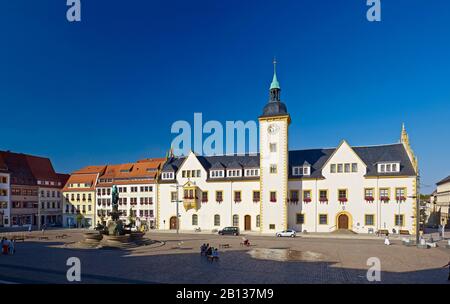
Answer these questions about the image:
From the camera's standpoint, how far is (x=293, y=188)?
5259 centimetres

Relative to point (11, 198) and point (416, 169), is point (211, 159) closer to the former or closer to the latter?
point (416, 169)

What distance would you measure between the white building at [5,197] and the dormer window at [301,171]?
60.8 meters

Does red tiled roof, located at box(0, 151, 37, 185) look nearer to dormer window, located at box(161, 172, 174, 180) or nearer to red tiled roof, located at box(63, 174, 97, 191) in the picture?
red tiled roof, located at box(63, 174, 97, 191)

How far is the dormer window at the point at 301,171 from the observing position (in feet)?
172

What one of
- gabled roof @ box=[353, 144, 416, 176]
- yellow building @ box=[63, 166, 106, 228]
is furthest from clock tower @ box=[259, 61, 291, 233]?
yellow building @ box=[63, 166, 106, 228]

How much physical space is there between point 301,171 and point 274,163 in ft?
17.3

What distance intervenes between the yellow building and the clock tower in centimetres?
4057

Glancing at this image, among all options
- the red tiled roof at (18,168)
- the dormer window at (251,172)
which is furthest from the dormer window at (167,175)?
the red tiled roof at (18,168)

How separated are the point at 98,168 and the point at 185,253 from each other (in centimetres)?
5357

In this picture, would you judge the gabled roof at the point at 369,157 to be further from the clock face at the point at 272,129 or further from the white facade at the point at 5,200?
the white facade at the point at 5,200

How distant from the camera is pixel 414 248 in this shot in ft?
106

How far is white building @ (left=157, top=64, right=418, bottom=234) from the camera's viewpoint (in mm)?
47750
